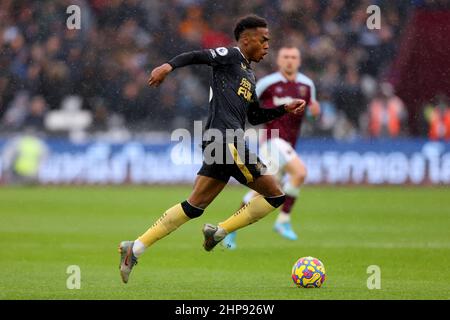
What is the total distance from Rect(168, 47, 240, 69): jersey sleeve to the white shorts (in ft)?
15.4

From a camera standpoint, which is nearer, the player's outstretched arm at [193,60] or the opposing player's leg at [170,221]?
the player's outstretched arm at [193,60]

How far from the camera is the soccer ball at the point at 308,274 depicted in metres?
8.69

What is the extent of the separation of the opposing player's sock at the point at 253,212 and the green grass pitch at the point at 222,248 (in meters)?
→ 0.56

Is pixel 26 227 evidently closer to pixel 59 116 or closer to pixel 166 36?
pixel 59 116

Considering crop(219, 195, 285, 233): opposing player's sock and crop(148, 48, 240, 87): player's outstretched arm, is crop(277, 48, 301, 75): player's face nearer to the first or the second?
crop(148, 48, 240, 87): player's outstretched arm

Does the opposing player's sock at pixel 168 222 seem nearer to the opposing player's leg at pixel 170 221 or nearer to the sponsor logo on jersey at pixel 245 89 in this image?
the opposing player's leg at pixel 170 221

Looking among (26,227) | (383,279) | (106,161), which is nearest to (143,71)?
(106,161)

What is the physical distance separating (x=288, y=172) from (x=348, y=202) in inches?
214

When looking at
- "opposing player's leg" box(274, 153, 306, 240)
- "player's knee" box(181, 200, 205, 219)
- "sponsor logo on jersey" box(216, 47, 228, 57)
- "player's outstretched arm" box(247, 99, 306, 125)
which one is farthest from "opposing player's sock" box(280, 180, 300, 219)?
"sponsor logo on jersey" box(216, 47, 228, 57)

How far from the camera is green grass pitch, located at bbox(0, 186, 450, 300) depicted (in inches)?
343

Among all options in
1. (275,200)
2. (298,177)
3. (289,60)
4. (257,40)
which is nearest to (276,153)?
(298,177)

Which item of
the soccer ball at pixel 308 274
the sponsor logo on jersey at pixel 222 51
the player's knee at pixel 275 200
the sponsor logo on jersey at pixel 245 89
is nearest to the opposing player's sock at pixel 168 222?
the player's knee at pixel 275 200
